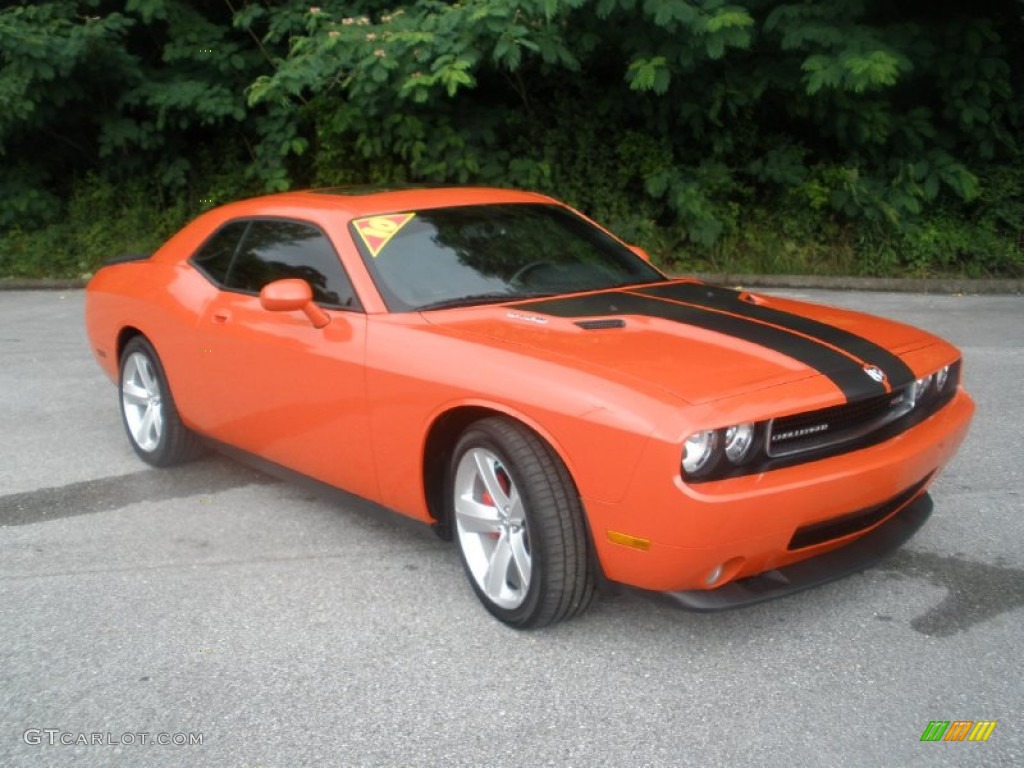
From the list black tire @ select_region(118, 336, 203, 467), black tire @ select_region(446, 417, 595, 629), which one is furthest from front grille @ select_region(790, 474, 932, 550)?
black tire @ select_region(118, 336, 203, 467)

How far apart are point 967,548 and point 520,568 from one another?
180 cm

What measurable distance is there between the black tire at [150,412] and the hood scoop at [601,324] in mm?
2429

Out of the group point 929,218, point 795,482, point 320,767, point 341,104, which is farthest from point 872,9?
point 320,767

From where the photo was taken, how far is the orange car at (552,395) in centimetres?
317

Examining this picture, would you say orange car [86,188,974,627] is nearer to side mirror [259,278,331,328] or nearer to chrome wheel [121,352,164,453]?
side mirror [259,278,331,328]

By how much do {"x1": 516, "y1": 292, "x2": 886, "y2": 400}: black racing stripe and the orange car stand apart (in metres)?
0.01

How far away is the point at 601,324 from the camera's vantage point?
3.86 meters

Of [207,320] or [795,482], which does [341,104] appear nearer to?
[207,320]

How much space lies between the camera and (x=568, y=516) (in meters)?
3.37

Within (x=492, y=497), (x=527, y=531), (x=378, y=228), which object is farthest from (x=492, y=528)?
(x=378, y=228)

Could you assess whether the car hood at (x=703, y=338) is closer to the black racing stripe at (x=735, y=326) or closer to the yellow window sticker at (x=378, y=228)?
the black racing stripe at (x=735, y=326)

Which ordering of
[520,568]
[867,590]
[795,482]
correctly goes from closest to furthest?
[795,482]
[520,568]
[867,590]

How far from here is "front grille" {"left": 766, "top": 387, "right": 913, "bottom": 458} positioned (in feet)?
10.7

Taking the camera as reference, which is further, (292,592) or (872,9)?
(872,9)
